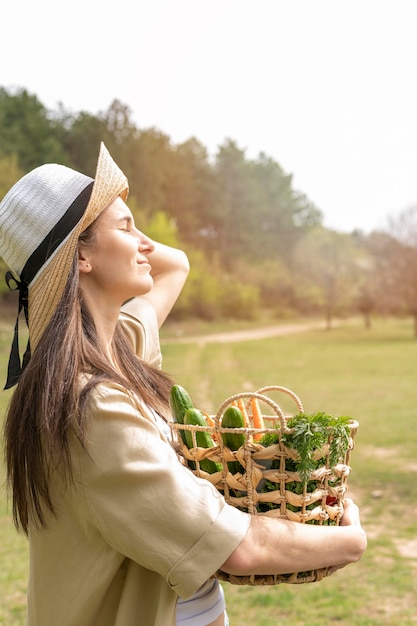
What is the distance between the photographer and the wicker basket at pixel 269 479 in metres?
1.35

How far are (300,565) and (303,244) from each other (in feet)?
169

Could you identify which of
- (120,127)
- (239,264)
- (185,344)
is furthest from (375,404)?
(239,264)

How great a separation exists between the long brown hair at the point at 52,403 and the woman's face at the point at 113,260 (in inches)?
2.1

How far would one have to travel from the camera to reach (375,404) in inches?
525

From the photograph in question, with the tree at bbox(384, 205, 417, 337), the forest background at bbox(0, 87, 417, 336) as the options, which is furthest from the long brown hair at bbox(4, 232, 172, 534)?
the tree at bbox(384, 205, 417, 337)

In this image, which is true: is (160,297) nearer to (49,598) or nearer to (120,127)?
(49,598)

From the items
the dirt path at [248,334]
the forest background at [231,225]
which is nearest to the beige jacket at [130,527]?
the forest background at [231,225]

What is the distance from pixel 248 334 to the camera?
38.2 metres

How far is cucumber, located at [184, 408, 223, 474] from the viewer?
1428mm

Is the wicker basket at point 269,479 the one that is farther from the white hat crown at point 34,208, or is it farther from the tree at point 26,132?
the tree at point 26,132

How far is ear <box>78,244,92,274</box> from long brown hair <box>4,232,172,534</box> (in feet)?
0.14

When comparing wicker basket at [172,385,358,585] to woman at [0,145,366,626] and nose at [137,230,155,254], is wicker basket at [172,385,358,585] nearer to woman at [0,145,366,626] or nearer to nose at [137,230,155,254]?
woman at [0,145,366,626]

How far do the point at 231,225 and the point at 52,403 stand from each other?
161 feet

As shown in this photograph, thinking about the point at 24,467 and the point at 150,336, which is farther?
the point at 150,336
